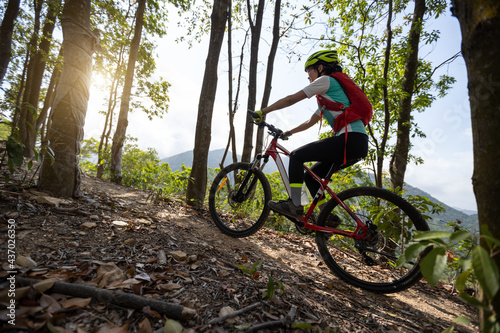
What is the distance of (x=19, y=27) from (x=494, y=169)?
18.7 meters

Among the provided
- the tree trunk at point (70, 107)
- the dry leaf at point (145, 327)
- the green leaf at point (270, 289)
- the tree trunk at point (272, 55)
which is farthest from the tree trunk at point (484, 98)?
the tree trunk at point (272, 55)

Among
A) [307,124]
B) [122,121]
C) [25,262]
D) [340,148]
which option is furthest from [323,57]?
[122,121]

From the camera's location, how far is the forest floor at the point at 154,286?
1.22 meters

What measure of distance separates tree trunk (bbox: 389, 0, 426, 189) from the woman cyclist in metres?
4.26

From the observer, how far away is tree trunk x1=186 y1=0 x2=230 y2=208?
507cm

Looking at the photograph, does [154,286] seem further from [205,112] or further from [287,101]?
[205,112]

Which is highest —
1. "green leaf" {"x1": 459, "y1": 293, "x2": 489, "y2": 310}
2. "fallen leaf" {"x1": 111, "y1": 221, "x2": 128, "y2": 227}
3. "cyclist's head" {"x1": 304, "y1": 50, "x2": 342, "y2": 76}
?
"cyclist's head" {"x1": 304, "y1": 50, "x2": 342, "y2": 76}

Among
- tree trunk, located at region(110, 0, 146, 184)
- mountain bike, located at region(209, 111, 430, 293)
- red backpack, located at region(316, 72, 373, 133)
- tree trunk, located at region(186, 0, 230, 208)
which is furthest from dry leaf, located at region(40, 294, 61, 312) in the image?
tree trunk, located at region(110, 0, 146, 184)

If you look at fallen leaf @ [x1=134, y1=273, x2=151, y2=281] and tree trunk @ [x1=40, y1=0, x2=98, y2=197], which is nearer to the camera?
fallen leaf @ [x1=134, y1=273, x2=151, y2=281]

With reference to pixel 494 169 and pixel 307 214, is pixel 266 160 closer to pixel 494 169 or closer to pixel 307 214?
pixel 307 214

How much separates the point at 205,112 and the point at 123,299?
4.38 meters

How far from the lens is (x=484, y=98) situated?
45.7 inches

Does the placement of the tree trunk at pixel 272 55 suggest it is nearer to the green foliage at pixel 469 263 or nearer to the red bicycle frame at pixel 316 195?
the red bicycle frame at pixel 316 195

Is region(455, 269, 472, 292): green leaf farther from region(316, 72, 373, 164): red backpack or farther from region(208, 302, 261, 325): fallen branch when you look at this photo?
region(316, 72, 373, 164): red backpack
